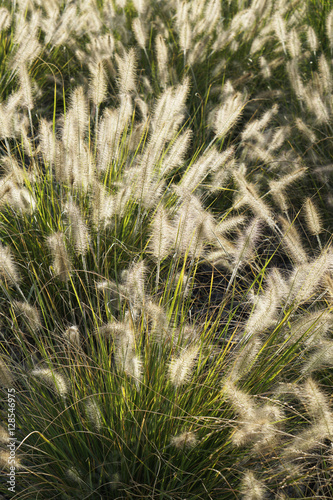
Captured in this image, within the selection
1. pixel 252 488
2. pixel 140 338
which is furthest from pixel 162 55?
pixel 252 488

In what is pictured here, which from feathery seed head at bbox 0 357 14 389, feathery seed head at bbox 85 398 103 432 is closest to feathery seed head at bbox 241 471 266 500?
feathery seed head at bbox 85 398 103 432

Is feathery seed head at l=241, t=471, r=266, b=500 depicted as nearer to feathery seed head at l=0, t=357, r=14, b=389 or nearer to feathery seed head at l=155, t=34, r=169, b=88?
feathery seed head at l=0, t=357, r=14, b=389

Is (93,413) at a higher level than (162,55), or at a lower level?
lower

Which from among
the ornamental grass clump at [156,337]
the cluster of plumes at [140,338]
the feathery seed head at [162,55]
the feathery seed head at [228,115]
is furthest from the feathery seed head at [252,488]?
the feathery seed head at [162,55]

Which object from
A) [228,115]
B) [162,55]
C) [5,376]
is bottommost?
[5,376]

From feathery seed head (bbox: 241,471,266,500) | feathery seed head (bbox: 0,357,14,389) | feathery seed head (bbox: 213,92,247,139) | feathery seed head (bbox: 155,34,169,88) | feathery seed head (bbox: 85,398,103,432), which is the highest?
feathery seed head (bbox: 155,34,169,88)

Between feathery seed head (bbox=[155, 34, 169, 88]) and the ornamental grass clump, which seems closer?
the ornamental grass clump

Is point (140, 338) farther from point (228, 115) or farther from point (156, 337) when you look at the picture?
point (228, 115)

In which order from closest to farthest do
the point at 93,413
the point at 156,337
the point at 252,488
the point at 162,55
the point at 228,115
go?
the point at 252,488
the point at 93,413
the point at 156,337
the point at 228,115
the point at 162,55

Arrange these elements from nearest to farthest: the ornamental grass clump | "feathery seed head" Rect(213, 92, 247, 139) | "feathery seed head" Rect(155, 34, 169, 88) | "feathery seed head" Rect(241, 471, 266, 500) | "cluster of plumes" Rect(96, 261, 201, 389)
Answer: "feathery seed head" Rect(241, 471, 266, 500), "cluster of plumes" Rect(96, 261, 201, 389), the ornamental grass clump, "feathery seed head" Rect(213, 92, 247, 139), "feathery seed head" Rect(155, 34, 169, 88)

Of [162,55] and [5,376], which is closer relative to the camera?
[5,376]

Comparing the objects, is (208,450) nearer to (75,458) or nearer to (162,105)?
(75,458)

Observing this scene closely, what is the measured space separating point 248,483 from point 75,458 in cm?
67

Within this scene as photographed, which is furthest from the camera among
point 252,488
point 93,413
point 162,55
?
point 162,55
